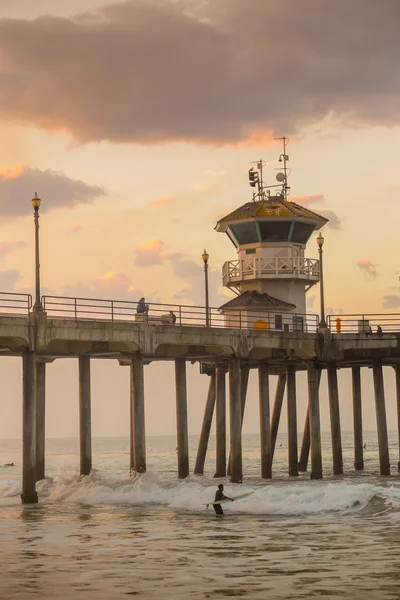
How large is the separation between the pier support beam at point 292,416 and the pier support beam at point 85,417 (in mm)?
13010

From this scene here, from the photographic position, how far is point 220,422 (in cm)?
5750

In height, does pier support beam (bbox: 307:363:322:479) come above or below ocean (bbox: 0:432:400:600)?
above

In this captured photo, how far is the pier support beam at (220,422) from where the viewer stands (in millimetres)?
57344

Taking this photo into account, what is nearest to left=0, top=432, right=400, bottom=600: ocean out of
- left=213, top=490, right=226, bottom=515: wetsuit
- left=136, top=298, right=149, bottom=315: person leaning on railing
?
left=213, top=490, right=226, bottom=515: wetsuit

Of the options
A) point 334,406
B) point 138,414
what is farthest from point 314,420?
point 138,414

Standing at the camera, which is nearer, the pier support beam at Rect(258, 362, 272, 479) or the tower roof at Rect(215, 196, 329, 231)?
the pier support beam at Rect(258, 362, 272, 479)

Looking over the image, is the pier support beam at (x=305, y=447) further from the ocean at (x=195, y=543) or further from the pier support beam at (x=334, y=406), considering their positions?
the ocean at (x=195, y=543)

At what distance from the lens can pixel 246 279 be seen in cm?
6209

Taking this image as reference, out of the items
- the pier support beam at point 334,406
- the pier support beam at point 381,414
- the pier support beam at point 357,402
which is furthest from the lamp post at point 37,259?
the pier support beam at point 357,402

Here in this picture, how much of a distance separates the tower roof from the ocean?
18.5m

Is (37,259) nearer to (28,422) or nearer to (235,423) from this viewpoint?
(28,422)

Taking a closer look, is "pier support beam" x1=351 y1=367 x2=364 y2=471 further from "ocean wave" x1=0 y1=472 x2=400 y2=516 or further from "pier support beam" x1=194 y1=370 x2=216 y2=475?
"ocean wave" x1=0 y1=472 x2=400 y2=516

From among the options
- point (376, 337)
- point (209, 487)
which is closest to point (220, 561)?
point (209, 487)

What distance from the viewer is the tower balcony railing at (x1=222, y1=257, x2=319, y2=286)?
61562mm
